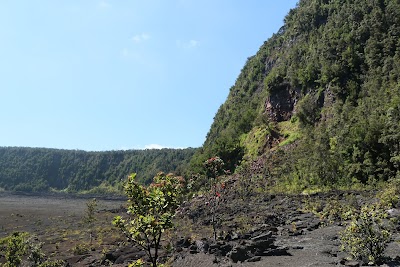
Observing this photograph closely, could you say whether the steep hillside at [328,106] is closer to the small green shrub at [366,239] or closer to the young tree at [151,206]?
the small green shrub at [366,239]

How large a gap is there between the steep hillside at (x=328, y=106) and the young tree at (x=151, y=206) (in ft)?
150

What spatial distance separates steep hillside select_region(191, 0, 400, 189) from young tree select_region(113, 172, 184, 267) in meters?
45.8

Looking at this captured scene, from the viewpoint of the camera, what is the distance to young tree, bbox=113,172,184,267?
1025 centimetres

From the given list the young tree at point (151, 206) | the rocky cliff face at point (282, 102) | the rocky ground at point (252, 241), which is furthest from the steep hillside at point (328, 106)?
the young tree at point (151, 206)

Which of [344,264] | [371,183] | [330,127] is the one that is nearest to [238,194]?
[330,127]

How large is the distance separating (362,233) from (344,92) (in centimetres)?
6369

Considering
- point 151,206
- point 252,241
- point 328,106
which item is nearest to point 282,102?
point 328,106

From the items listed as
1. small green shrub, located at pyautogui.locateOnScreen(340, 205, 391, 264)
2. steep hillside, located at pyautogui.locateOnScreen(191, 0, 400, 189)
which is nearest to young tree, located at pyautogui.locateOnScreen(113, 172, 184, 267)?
small green shrub, located at pyautogui.locateOnScreen(340, 205, 391, 264)

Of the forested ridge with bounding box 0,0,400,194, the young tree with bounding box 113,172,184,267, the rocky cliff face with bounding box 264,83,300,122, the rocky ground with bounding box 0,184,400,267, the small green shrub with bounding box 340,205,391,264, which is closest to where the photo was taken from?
the young tree with bounding box 113,172,184,267

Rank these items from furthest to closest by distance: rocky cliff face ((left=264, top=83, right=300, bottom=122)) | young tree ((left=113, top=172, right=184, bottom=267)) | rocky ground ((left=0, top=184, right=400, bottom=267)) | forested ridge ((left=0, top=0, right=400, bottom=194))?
rocky cliff face ((left=264, top=83, right=300, bottom=122)) < forested ridge ((left=0, top=0, right=400, bottom=194)) < rocky ground ((left=0, top=184, right=400, bottom=267)) < young tree ((left=113, top=172, right=184, bottom=267))

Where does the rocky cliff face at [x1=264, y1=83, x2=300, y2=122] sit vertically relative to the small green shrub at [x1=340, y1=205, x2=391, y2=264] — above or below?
above

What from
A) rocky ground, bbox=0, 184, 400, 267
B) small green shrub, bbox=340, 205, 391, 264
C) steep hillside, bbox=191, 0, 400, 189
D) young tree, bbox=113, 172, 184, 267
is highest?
steep hillside, bbox=191, 0, 400, 189

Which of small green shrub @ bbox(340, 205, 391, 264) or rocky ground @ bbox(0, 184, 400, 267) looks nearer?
small green shrub @ bbox(340, 205, 391, 264)

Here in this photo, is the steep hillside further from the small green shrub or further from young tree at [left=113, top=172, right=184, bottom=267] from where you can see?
young tree at [left=113, top=172, right=184, bottom=267]
